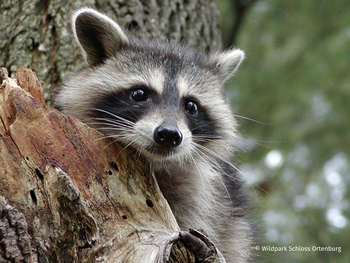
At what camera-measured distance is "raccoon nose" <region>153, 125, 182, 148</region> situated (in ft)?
11.5

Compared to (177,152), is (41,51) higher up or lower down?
higher up

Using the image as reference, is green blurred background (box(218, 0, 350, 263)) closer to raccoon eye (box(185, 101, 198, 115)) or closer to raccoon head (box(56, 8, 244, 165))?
raccoon head (box(56, 8, 244, 165))

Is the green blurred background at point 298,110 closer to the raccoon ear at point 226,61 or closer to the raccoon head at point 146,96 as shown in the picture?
the raccoon ear at point 226,61

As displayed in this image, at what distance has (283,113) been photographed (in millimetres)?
7305

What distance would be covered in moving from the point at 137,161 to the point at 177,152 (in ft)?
1.23

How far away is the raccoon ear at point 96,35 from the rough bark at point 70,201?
0.99 m

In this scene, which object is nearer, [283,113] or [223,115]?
[223,115]

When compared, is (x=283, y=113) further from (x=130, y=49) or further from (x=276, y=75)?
(x=130, y=49)

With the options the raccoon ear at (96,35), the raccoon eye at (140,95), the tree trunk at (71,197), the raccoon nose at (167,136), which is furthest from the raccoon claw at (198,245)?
the raccoon ear at (96,35)

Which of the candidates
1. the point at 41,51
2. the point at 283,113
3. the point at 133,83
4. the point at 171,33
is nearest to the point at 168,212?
the point at 133,83

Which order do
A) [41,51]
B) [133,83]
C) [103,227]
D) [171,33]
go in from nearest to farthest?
[103,227] → [133,83] → [41,51] → [171,33]

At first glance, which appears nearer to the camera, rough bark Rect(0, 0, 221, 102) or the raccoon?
the raccoon

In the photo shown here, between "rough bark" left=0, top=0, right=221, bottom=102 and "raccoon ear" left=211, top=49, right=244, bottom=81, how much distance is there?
0.87 m

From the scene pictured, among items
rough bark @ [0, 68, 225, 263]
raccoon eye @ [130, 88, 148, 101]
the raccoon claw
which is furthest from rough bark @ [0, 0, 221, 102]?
the raccoon claw
